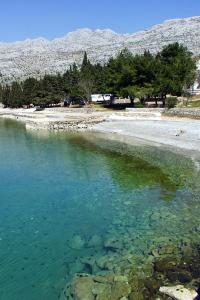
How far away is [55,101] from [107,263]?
94.9 m

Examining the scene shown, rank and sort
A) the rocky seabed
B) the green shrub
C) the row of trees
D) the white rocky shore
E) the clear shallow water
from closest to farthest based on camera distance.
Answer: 1. the rocky seabed
2. the clear shallow water
3. the white rocky shore
4. the green shrub
5. the row of trees

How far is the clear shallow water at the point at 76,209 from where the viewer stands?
1984cm

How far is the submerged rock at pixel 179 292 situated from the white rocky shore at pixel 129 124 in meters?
30.7

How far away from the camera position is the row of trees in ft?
269

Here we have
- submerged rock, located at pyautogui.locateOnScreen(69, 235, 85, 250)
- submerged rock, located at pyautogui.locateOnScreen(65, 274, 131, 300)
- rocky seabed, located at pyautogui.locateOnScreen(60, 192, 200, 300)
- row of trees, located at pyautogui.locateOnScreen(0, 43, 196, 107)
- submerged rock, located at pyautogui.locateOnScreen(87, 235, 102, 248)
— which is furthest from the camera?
row of trees, located at pyautogui.locateOnScreen(0, 43, 196, 107)

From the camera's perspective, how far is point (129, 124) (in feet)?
232

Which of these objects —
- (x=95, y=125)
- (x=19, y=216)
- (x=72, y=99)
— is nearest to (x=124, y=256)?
(x=19, y=216)

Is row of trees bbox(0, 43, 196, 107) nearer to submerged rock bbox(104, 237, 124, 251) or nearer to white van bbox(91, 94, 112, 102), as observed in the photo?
white van bbox(91, 94, 112, 102)

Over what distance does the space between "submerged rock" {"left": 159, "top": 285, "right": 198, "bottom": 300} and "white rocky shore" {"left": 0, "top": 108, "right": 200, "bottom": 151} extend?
30.7 m

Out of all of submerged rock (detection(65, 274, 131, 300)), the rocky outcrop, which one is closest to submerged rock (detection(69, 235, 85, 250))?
submerged rock (detection(65, 274, 131, 300))

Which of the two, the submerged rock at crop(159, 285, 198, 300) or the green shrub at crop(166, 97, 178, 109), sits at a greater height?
the green shrub at crop(166, 97, 178, 109)

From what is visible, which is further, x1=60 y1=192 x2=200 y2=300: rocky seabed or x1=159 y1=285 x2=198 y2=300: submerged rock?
x1=60 y1=192 x2=200 y2=300: rocky seabed

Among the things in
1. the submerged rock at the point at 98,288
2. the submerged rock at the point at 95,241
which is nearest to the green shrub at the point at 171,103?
the submerged rock at the point at 95,241

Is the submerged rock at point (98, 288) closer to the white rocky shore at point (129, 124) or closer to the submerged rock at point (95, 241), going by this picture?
the submerged rock at point (95, 241)
